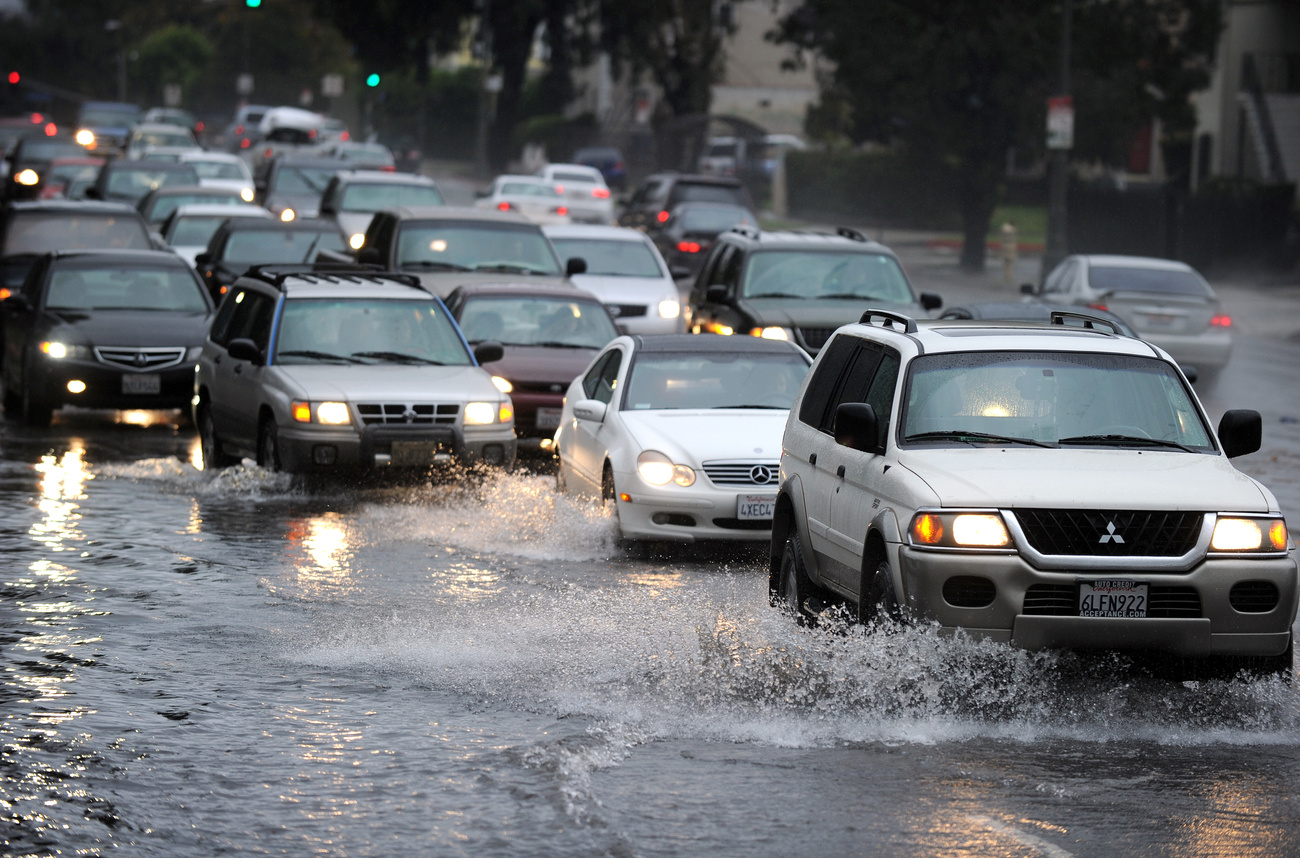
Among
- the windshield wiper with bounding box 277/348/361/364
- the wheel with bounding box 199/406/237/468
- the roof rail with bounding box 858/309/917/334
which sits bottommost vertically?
the wheel with bounding box 199/406/237/468

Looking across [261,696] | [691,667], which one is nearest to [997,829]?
[691,667]

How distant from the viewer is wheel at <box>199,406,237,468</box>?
53.4 ft

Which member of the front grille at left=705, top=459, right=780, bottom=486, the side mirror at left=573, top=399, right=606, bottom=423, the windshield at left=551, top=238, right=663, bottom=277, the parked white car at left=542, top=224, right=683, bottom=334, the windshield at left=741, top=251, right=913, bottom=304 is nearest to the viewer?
the front grille at left=705, top=459, right=780, bottom=486

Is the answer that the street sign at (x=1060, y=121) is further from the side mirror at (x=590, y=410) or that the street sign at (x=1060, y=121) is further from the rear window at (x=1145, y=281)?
the side mirror at (x=590, y=410)

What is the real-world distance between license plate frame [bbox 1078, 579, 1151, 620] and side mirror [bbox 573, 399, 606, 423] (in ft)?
19.4

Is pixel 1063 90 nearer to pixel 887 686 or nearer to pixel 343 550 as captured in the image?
pixel 343 550

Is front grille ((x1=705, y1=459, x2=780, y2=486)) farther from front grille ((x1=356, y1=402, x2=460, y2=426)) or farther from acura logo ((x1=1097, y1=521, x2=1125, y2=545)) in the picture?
acura logo ((x1=1097, y1=521, x2=1125, y2=545))

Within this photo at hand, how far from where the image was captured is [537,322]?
18.4 metres

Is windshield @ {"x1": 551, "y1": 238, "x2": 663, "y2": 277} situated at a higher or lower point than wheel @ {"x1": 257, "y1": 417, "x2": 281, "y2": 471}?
higher

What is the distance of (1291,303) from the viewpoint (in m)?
38.8

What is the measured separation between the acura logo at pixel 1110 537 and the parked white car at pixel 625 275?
15032mm

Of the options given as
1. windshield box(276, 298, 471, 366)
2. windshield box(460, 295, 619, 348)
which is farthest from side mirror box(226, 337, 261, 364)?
windshield box(460, 295, 619, 348)

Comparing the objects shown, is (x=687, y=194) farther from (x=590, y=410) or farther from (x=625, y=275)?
(x=590, y=410)

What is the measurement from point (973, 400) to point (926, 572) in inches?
48.1
